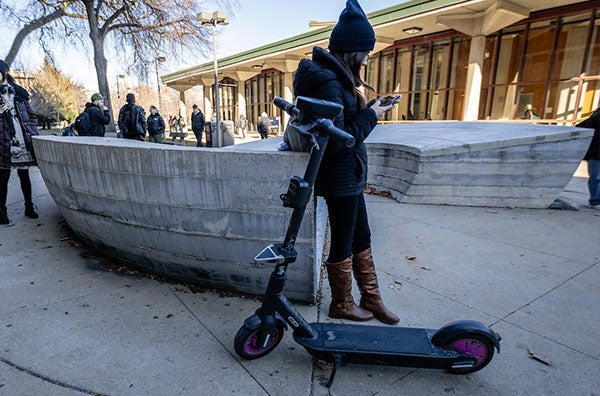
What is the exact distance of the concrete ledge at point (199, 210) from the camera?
2487 mm

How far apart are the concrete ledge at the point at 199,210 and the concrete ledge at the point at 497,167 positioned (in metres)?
3.20

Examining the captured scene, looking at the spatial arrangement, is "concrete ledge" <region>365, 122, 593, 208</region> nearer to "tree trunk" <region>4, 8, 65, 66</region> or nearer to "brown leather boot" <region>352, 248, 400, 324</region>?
"brown leather boot" <region>352, 248, 400, 324</region>

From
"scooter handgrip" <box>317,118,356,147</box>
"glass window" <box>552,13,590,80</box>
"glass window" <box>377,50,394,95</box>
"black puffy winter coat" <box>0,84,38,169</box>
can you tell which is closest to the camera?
"scooter handgrip" <box>317,118,356,147</box>

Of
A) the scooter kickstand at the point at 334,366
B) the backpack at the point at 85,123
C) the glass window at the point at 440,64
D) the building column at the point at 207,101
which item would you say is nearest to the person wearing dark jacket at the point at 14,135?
the backpack at the point at 85,123

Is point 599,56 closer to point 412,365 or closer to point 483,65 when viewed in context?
point 483,65

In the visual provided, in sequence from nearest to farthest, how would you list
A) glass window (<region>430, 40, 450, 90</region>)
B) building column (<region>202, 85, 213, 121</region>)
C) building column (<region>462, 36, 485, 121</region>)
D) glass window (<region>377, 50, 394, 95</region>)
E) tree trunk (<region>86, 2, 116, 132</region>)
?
building column (<region>462, 36, 485, 121</region>) < tree trunk (<region>86, 2, 116, 132</region>) < glass window (<region>430, 40, 450, 90</region>) < glass window (<region>377, 50, 394, 95</region>) < building column (<region>202, 85, 213, 121</region>)

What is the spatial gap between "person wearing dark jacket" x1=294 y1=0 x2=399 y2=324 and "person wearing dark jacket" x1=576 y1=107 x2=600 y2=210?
Answer: 4.84 metres

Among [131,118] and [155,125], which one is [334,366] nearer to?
[131,118]

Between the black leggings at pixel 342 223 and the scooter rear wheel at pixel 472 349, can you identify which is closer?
the scooter rear wheel at pixel 472 349

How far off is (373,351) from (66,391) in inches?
63.1

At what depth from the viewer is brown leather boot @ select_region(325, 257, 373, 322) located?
2.36m

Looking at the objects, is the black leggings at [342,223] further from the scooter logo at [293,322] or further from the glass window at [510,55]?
the glass window at [510,55]

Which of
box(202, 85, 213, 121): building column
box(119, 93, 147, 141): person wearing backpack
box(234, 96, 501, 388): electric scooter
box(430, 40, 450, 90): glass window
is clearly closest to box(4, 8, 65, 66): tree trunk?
box(119, 93, 147, 141): person wearing backpack

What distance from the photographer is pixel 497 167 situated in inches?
204
